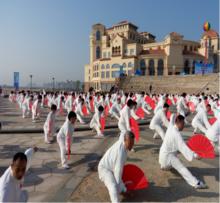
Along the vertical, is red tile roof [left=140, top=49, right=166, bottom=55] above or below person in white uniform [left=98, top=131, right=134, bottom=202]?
above

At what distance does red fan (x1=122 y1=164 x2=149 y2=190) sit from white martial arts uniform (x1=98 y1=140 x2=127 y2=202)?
0.29 metres

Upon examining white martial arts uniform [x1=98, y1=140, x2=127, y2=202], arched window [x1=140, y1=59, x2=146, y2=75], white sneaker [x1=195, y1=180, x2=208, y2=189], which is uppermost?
arched window [x1=140, y1=59, x2=146, y2=75]

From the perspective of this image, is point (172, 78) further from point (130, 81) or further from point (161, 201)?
point (161, 201)

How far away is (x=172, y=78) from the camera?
144ft

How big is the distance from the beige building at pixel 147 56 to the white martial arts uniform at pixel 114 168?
165 feet

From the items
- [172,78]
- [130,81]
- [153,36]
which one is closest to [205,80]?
[172,78]

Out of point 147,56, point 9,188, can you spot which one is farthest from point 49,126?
Result: point 147,56

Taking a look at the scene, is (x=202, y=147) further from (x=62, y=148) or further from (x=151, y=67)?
(x=151, y=67)

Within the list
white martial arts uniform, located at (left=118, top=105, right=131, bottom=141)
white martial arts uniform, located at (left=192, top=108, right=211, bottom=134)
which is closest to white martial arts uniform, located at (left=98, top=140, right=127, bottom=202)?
white martial arts uniform, located at (left=118, top=105, right=131, bottom=141)

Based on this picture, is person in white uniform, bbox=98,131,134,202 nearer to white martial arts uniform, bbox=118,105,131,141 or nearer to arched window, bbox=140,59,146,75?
white martial arts uniform, bbox=118,105,131,141

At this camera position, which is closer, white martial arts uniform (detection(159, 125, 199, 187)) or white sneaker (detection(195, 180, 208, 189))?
white sneaker (detection(195, 180, 208, 189))

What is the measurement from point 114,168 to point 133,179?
1.75 ft

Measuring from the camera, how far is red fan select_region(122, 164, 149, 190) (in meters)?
4.41

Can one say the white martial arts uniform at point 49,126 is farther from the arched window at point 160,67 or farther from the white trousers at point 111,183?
the arched window at point 160,67
